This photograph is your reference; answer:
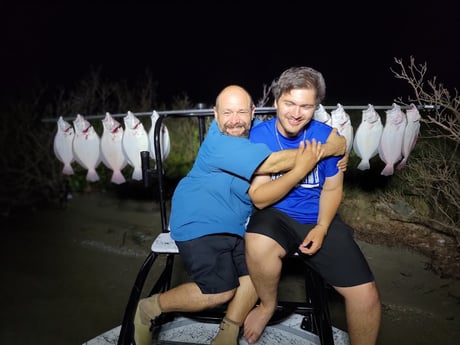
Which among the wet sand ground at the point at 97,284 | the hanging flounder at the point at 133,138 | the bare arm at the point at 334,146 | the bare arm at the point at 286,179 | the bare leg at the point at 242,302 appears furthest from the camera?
the wet sand ground at the point at 97,284

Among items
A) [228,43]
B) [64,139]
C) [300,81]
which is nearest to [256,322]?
[300,81]

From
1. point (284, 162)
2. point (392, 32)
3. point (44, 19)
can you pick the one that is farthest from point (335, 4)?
point (44, 19)

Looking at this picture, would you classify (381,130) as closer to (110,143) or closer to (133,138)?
(133,138)

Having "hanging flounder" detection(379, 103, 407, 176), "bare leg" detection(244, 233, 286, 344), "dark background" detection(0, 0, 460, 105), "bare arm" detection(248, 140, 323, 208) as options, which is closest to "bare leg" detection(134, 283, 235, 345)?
"bare leg" detection(244, 233, 286, 344)

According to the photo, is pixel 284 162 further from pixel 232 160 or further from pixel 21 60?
pixel 21 60

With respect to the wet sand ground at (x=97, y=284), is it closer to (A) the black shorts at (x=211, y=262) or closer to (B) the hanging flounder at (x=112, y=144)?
(B) the hanging flounder at (x=112, y=144)

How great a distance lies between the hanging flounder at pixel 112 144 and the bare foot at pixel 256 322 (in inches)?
54.5

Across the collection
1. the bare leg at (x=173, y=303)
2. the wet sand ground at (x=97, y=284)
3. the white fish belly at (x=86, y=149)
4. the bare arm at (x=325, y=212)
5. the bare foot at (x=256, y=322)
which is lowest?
the wet sand ground at (x=97, y=284)

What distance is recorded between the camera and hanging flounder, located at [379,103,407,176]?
8.03 feet

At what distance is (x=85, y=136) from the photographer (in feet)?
9.02

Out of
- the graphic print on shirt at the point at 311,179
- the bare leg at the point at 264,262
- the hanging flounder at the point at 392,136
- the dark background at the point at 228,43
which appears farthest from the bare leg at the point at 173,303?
the dark background at the point at 228,43

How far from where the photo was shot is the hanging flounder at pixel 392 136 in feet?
8.03

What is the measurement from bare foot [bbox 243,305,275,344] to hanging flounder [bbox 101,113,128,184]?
4.54 feet

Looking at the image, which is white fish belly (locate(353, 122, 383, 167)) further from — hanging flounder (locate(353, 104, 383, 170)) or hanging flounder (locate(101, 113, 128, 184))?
hanging flounder (locate(101, 113, 128, 184))
